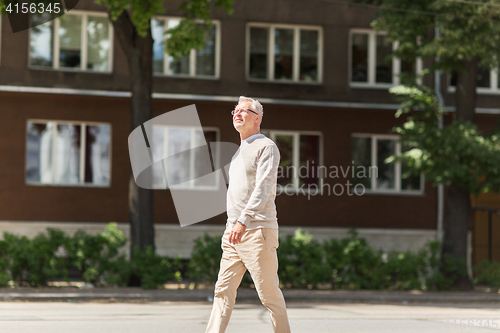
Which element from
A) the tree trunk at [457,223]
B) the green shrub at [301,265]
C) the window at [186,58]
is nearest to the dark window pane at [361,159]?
the tree trunk at [457,223]

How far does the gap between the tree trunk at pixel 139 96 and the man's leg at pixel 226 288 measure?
Answer: 8.78 m

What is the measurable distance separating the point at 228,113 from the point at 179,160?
2.10m

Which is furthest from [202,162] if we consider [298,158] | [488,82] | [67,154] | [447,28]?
[488,82]

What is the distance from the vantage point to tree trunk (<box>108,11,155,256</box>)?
1374cm

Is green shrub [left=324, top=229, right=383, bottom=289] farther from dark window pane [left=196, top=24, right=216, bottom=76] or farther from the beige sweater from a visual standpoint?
the beige sweater

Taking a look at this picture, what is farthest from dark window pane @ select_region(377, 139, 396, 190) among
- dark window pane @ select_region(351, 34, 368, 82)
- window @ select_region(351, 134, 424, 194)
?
dark window pane @ select_region(351, 34, 368, 82)

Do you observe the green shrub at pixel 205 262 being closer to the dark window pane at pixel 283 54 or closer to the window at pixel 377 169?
the window at pixel 377 169

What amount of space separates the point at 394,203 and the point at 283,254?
7038mm

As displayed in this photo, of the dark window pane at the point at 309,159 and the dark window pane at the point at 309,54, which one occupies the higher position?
the dark window pane at the point at 309,54

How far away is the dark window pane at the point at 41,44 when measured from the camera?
1817cm

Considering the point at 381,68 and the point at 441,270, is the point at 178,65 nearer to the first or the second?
the point at 381,68


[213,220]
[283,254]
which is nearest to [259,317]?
[283,254]

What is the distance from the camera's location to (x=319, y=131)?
63.9 ft

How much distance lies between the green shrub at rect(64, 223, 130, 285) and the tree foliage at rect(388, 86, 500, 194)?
6.86m
